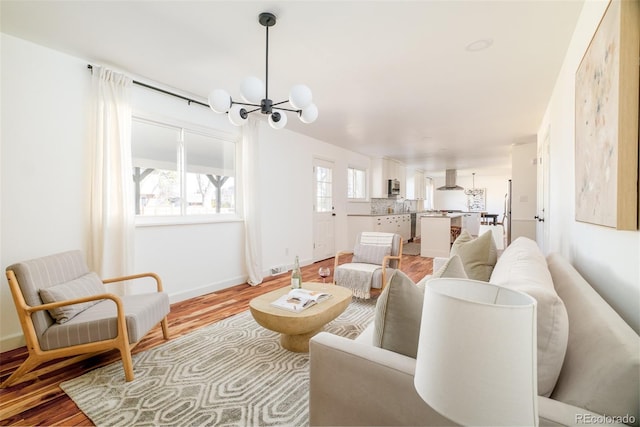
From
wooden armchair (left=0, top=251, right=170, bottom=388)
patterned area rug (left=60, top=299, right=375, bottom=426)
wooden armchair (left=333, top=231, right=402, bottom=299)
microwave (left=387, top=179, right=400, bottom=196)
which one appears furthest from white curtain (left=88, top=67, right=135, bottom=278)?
microwave (left=387, top=179, right=400, bottom=196)

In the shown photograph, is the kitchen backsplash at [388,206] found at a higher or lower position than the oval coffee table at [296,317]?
higher

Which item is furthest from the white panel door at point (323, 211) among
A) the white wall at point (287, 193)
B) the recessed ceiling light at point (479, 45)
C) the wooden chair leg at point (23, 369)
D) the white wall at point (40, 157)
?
the wooden chair leg at point (23, 369)

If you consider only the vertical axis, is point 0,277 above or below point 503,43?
below

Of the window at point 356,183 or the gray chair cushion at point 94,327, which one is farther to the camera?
the window at point 356,183

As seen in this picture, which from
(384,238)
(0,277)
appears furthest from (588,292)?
(0,277)

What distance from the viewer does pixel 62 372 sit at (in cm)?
199

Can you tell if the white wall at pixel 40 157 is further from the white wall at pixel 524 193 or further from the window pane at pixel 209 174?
the white wall at pixel 524 193

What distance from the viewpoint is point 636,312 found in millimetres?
940

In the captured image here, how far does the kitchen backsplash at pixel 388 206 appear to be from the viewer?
8.02 metres

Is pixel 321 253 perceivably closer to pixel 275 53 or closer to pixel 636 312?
pixel 275 53

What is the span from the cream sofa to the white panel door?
15.0ft

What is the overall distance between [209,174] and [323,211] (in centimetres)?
269

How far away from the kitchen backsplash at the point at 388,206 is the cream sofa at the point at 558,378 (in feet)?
22.0

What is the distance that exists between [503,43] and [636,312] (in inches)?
89.0
